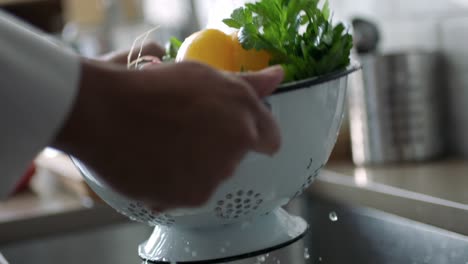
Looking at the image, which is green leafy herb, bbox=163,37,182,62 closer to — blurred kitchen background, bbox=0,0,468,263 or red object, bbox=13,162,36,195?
blurred kitchen background, bbox=0,0,468,263

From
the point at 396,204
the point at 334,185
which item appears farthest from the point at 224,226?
the point at 334,185

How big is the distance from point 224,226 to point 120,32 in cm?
227

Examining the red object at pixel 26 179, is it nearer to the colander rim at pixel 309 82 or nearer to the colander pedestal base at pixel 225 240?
the colander pedestal base at pixel 225 240

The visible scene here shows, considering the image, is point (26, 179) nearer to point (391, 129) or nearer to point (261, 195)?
point (391, 129)

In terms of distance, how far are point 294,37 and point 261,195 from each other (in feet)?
0.49

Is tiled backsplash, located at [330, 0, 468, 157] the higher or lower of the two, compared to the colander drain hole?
lower

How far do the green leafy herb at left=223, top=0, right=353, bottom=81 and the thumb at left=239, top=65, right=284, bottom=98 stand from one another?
12 cm

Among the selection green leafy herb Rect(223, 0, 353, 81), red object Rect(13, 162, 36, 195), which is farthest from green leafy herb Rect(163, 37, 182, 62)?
red object Rect(13, 162, 36, 195)

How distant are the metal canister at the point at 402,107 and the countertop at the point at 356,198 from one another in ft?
0.13

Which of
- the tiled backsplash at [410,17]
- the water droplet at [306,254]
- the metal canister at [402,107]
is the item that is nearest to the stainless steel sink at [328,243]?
the water droplet at [306,254]

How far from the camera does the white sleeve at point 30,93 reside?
53cm

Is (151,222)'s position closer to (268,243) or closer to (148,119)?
(268,243)

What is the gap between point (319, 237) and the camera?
100cm

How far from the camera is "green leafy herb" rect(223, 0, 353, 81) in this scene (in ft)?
2.45
